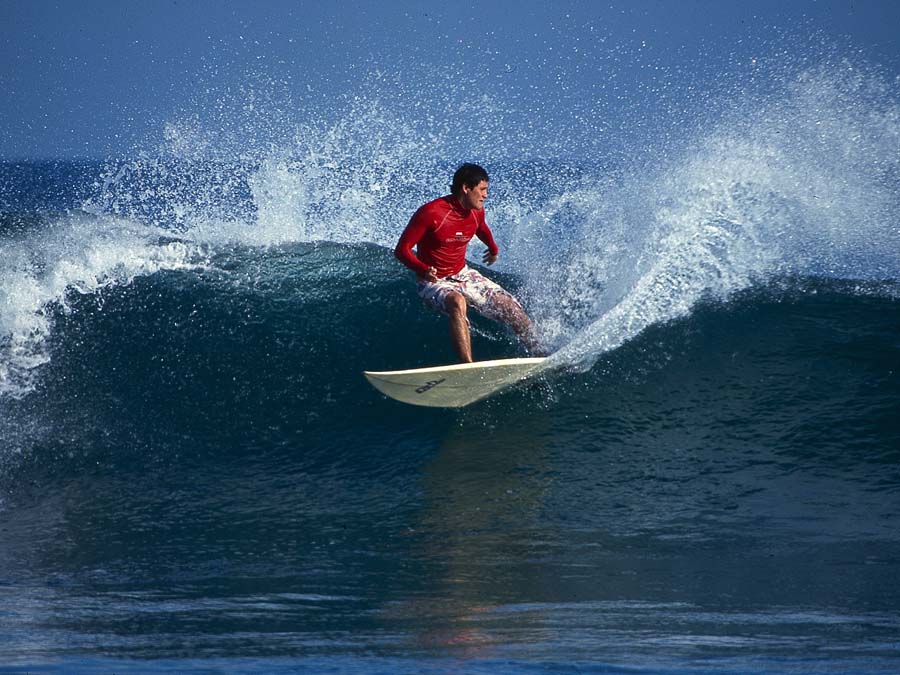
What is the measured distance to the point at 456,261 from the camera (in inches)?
261

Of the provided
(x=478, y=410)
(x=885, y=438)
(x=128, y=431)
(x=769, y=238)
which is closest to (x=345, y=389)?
(x=478, y=410)

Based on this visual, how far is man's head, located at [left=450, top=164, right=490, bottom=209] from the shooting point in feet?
20.8

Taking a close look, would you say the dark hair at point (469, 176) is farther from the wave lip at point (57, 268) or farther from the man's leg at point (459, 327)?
the wave lip at point (57, 268)

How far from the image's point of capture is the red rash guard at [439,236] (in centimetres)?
629

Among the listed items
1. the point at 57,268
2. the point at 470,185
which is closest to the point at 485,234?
the point at 470,185

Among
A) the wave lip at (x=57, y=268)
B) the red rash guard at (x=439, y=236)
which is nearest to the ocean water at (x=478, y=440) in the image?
the wave lip at (x=57, y=268)

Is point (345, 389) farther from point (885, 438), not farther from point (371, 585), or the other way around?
point (885, 438)

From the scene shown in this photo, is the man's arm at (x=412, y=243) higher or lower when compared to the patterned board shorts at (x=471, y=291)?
higher

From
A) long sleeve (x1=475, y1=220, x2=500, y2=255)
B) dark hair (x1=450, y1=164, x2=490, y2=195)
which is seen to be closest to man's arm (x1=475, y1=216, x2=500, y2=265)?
long sleeve (x1=475, y1=220, x2=500, y2=255)

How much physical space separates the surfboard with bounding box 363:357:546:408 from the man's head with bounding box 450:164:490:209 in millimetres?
1090

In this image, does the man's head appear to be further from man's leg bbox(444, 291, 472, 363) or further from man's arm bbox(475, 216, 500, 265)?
man's leg bbox(444, 291, 472, 363)

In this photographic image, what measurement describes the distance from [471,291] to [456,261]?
0.76 feet

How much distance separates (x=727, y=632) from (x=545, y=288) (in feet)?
16.3

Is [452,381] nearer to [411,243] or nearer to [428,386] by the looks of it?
[428,386]
